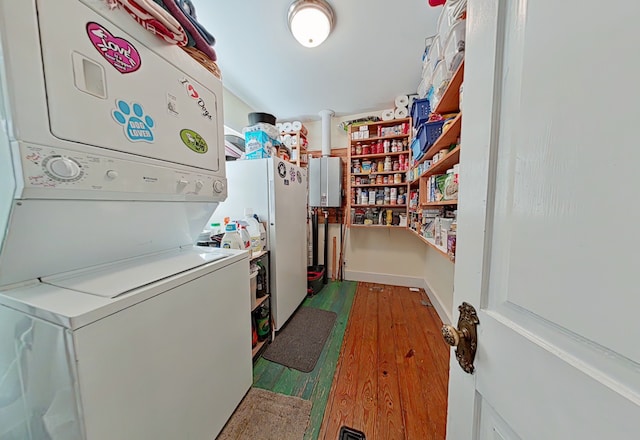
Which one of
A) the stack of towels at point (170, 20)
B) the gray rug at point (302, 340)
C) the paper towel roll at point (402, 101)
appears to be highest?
the paper towel roll at point (402, 101)

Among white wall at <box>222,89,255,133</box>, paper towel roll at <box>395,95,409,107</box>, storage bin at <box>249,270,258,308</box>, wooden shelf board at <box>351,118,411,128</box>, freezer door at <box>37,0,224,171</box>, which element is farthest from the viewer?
wooden shelf board at <box>351,118,411,128</box>

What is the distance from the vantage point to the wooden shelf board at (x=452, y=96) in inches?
41.5

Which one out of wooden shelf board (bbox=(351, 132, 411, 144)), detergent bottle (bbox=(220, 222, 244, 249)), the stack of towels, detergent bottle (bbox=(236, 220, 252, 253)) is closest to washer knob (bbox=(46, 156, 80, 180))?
the stack of towels

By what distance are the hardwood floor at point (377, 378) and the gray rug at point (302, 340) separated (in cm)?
6

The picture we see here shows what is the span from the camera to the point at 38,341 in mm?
610

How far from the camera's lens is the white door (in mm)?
245

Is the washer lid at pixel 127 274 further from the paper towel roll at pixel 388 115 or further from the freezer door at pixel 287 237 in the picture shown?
the paper towel roll at pixel 388 115

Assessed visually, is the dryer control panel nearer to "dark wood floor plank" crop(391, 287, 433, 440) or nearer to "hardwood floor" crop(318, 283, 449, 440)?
"hardwood floor" crop(318, 283, 449, 440)

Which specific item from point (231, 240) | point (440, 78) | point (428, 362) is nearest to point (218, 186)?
point (231, 240)

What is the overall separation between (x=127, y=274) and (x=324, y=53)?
2111 millimetres

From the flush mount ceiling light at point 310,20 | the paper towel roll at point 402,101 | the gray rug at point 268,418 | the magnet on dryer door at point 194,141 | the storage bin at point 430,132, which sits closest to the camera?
the magnet on dryer door at point 194,141

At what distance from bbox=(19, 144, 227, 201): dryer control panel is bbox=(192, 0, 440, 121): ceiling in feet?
4.38

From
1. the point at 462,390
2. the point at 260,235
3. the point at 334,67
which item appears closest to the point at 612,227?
the point at 462,390

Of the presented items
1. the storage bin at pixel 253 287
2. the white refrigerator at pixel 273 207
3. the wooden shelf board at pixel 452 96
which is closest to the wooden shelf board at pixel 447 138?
the wooden shelf board at pixel 452 96
